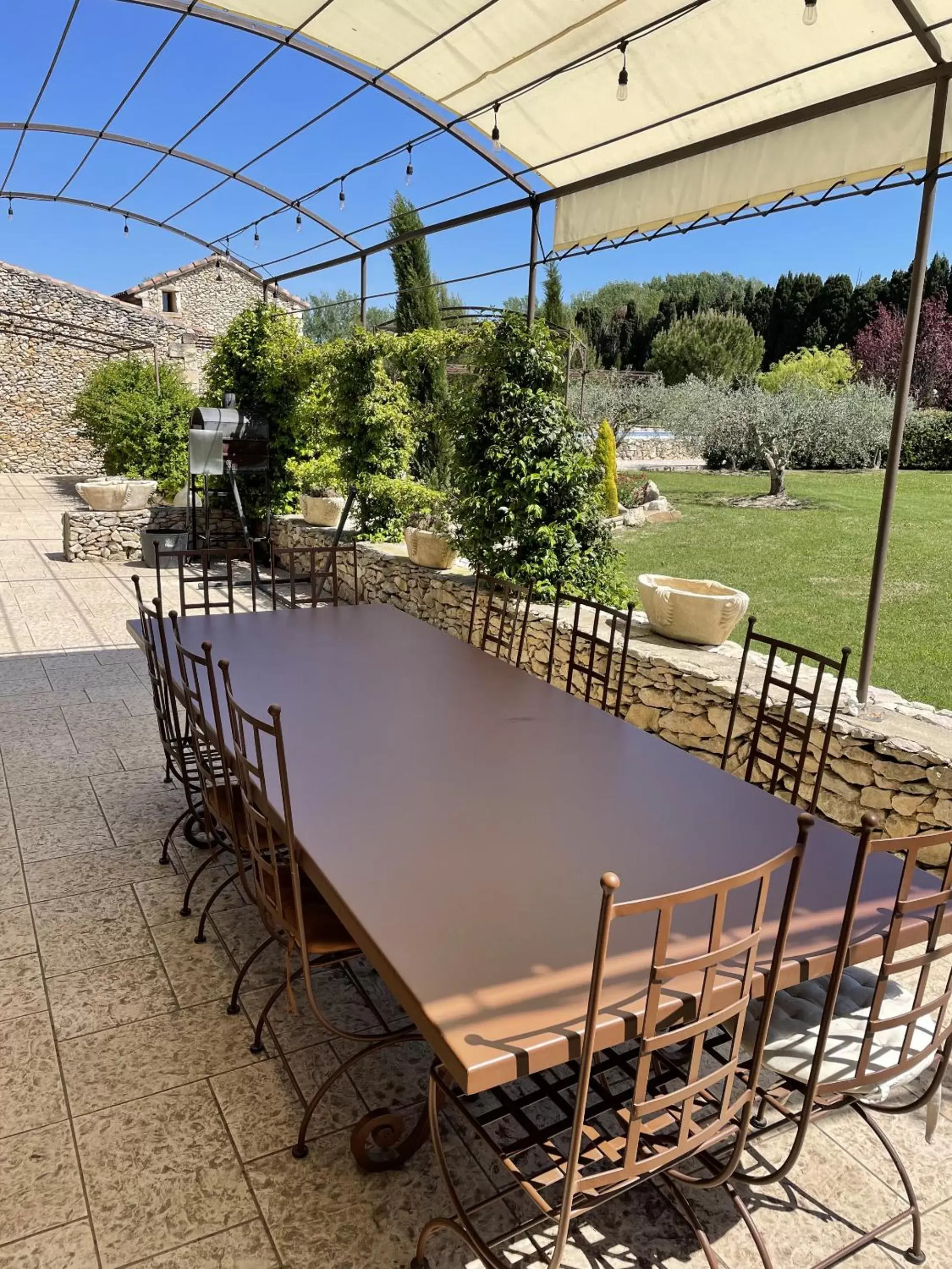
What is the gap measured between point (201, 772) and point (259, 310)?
7404 mm

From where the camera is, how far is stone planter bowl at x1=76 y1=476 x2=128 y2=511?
936 cm

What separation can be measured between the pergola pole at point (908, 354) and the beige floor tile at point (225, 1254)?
9.00 ft

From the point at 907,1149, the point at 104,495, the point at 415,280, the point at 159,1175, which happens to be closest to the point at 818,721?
the point at 907,1149

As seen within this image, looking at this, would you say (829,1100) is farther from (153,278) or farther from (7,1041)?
(153,278)

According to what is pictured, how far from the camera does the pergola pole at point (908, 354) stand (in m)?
3.02

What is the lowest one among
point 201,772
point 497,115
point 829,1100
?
point 829,1100

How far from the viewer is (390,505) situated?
7.49m

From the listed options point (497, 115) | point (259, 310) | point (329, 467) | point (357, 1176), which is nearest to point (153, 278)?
point (259, 310)

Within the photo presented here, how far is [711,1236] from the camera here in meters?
1.76

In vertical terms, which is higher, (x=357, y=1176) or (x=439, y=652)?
(x=439, y=652)

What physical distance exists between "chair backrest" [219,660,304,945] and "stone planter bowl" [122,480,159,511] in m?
8.27

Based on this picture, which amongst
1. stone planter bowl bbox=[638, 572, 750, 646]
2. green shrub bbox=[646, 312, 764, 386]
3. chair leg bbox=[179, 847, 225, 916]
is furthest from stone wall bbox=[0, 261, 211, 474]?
chair leg bbox=[179, 847, 225, 916]

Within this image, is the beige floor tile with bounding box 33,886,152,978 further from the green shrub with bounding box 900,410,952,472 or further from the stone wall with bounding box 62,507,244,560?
the green shrub with bounding box 900,410,952,472

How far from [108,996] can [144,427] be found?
10.3m
